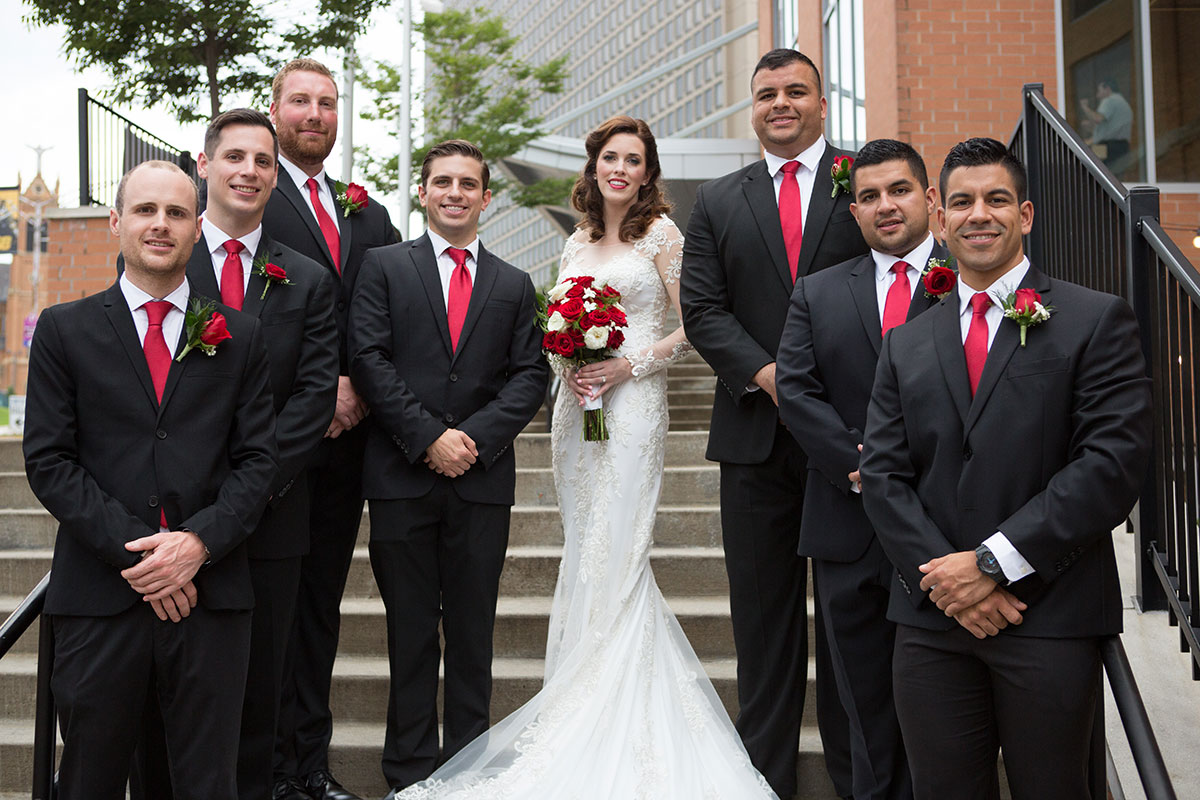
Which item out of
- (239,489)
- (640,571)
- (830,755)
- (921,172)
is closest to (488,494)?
(640,571)

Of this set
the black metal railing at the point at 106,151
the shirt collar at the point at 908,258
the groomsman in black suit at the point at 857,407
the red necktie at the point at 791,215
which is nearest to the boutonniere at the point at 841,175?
the red necktie at the point at 791,215

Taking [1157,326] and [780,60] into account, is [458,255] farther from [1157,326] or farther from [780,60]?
[1157,326]

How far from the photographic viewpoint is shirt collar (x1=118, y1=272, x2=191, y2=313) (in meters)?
3.62

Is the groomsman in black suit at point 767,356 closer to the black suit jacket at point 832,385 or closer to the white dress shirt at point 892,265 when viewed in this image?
the black suit jacket at point 832,385

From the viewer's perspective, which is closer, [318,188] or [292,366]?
[292,366]

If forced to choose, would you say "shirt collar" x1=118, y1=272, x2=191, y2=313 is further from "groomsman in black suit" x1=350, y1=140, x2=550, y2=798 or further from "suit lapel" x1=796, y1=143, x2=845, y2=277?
"suit lapel" x1=796, y1=143, x2=845, y2=277

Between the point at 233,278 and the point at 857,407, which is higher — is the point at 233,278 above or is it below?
above

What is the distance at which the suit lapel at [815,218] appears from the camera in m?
4.42

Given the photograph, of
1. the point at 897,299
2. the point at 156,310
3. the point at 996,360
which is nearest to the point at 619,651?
the point at 897,299

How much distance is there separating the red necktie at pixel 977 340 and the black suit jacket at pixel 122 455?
2.23m

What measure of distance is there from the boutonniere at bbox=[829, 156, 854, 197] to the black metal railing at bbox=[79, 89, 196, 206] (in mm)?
7892

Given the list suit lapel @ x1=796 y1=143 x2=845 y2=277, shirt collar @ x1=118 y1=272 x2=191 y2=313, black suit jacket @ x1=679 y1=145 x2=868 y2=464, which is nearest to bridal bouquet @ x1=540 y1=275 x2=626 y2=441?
black suit jacket @ x1=679 y1=145 x2=868 y2=464

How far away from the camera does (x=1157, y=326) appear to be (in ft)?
13.3

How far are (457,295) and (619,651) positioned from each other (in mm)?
1633
